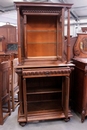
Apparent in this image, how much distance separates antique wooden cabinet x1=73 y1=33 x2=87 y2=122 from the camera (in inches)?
88.7

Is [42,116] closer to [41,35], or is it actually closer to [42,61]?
[42,61]

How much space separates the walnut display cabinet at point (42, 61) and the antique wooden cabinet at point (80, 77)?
0.23 m

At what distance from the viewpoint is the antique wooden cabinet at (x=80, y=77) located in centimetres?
225

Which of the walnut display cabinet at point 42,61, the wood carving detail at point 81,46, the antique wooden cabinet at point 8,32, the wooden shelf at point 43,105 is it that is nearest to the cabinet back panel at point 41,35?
the walnut display cabinet at point 42,61

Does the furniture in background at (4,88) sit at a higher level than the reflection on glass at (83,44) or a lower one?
lower

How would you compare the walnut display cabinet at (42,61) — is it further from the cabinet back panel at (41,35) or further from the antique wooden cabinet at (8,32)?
the antique wooden cabinet at (8,32)

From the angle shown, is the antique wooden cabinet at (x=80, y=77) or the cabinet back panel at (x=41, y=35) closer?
the antique wooden cabinet at (x=80, y=77)

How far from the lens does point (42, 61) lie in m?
2.54

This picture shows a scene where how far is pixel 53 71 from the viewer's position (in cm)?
212

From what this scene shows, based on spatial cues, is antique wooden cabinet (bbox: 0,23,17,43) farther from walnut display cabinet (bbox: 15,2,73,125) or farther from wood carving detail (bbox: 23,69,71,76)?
wood carving detail (bbox: 23,69,71,76)

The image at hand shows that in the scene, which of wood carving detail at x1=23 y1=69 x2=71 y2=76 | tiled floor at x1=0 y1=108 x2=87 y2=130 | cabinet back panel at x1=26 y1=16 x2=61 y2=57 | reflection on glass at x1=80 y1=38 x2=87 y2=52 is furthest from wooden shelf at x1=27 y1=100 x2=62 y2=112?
reflection on glass at x1=80 y1=38 x2=87 y2=52

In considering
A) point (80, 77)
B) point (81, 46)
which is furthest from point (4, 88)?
point (81, 46)

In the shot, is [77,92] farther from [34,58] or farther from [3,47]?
[3,47]

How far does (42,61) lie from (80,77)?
0.73 m
